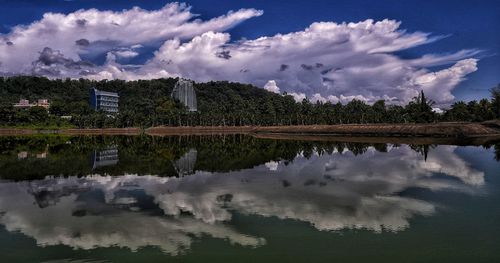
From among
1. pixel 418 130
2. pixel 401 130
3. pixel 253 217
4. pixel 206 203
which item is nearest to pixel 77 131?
pixel 401 130

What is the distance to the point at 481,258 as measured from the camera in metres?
11.4

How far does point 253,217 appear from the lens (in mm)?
16062

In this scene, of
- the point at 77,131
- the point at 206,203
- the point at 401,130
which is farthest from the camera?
the point at 77,131

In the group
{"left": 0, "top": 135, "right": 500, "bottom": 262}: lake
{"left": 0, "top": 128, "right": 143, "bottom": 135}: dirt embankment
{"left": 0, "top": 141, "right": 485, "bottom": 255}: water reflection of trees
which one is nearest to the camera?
{"left": 0, "top": 135, "right": 500, "bottom": 262}: lake

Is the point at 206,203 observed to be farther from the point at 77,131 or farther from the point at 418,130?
the point at 77,131

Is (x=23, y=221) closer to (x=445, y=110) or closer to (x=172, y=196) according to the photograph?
(x=172, y=196)

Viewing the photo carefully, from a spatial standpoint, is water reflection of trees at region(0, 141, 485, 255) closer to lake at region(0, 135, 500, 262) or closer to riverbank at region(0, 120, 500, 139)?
lake at region(0, 135, 500, 262)

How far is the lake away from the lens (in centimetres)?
1210

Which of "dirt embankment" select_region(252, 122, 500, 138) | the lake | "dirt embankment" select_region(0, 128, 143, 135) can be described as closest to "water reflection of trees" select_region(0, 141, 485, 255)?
the lake

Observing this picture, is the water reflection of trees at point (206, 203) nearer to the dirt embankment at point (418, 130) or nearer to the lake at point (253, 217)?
the lake at point (253, 217)

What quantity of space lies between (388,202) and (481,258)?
743 cm

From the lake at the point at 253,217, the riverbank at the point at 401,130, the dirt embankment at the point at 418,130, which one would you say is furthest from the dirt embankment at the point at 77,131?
the lake at the point at 253,217

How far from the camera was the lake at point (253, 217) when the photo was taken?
12.1 metres

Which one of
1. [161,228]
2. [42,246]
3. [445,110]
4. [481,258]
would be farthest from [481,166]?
[445,110]
